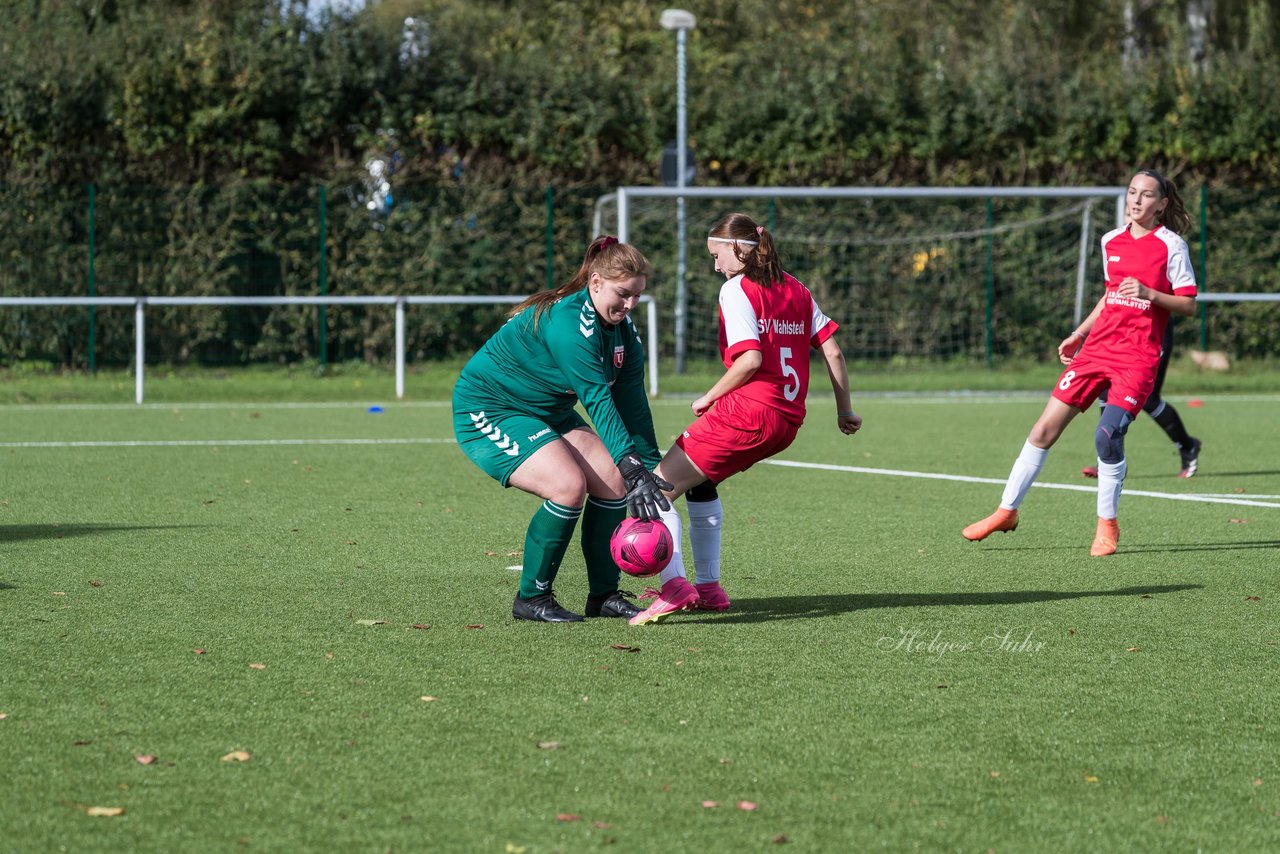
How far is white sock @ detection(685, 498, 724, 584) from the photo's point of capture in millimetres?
6406

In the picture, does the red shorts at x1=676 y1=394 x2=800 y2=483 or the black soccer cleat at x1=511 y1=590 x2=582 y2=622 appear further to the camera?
the red shorts at x1=676 y1=394 x2=800 y2=483

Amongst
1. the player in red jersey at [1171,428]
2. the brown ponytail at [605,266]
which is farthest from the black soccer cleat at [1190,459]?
the brown ponytail at [605,266]

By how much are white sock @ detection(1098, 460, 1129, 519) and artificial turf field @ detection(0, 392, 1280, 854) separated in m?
0.22

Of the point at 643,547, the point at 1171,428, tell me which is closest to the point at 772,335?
the point at 643,547

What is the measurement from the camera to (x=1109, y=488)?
7875 mm

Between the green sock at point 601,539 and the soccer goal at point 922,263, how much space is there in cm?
1445

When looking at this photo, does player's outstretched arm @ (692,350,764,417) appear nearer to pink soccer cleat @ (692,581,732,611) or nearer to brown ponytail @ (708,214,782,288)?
brown ponytail @ (708,214,782,288)

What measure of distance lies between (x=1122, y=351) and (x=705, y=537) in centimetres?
256

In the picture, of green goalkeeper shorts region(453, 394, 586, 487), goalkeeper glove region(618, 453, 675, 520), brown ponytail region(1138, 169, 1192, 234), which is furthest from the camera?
brown ponytail region(1138, 169, 1192, 234)

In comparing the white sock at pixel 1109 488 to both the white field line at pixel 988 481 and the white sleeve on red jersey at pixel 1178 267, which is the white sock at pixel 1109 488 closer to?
the white sleeve on red jersey at pixel 1178 267

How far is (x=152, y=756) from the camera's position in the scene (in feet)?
13.9

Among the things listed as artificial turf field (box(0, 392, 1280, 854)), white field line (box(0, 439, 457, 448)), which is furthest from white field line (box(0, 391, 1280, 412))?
artificial turf field (box(0, 392, 1280, 854))

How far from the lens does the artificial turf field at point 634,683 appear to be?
3.82 meters

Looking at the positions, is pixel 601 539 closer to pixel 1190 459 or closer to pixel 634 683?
pixel 634 683
